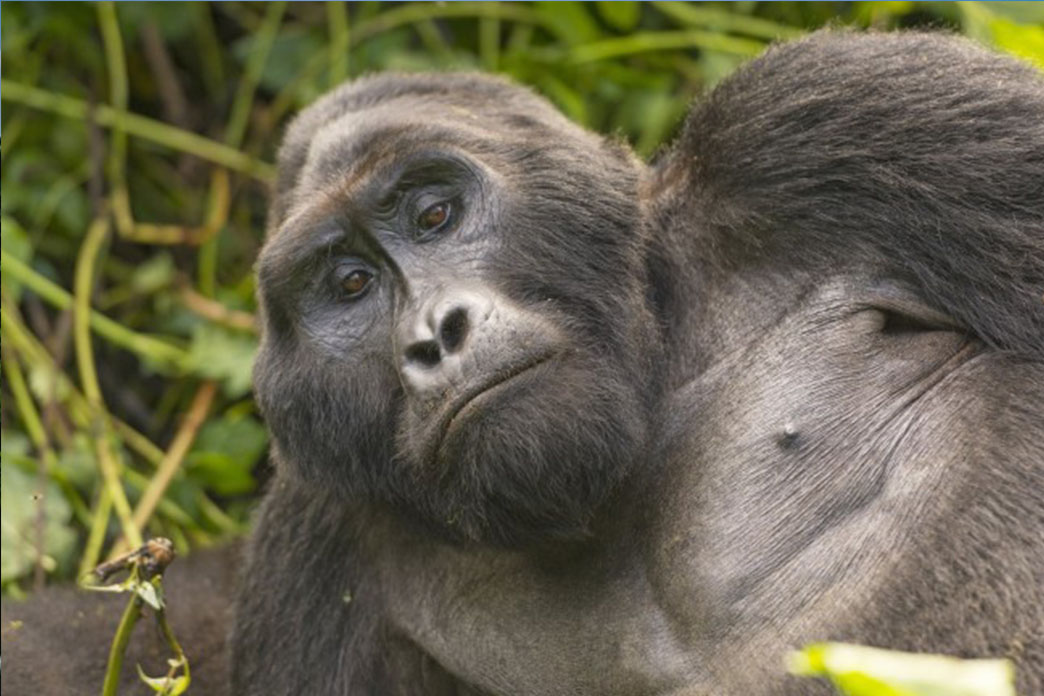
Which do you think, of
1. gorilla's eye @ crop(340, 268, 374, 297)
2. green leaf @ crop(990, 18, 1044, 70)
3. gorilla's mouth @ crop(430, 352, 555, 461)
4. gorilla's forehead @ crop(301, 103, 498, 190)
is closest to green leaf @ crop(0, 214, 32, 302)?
gorilla's forehead @ crop(301, 103, 498, 190)

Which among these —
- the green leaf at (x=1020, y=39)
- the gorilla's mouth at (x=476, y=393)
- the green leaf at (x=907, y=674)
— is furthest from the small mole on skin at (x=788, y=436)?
the green leaf at (x=907, y=674)

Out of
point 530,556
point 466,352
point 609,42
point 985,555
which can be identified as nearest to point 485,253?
point 466,352

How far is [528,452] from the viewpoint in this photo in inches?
126

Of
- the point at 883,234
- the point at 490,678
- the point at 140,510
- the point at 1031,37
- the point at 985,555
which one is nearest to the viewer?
the point at 985,555

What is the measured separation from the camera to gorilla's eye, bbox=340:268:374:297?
3533mm

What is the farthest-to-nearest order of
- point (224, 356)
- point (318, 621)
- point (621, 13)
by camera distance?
point (621, 13) → point (224, 356) → point (318, 621)

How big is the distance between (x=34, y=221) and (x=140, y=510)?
1312mm

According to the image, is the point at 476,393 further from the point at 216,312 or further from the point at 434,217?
the point at 216,312

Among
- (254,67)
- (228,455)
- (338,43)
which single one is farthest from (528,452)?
(254,67)

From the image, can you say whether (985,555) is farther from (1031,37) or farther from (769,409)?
(1031,37)

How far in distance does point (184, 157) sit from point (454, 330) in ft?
10.7

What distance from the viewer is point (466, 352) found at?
317cm

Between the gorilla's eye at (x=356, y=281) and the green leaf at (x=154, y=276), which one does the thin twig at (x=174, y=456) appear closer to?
the green leaf at (x=154, y=276)

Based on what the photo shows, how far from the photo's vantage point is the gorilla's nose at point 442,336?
3186mm
